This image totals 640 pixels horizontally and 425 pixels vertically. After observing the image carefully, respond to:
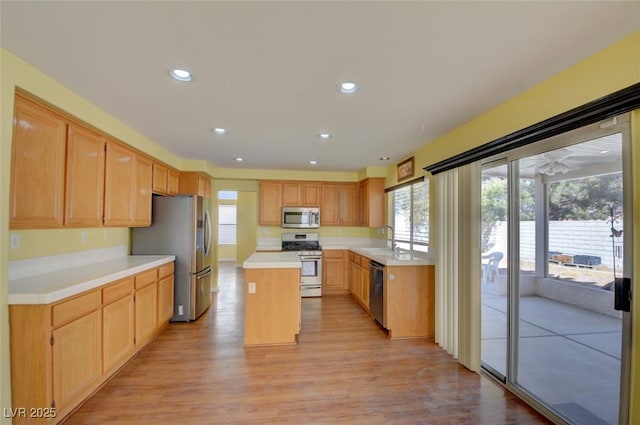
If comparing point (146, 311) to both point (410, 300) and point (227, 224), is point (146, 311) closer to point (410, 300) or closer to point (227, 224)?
point (410, 300)

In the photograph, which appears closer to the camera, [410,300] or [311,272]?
[410,300]

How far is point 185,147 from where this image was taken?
12.9ft

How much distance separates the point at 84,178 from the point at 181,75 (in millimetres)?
1385

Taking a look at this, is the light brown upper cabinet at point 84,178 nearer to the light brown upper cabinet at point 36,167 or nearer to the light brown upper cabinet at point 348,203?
the light brown upper cabinet at point 36,167

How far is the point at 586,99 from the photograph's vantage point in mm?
1717

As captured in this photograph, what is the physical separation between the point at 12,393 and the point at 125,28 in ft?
7.68

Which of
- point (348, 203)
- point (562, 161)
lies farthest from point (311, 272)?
point (562, 161)

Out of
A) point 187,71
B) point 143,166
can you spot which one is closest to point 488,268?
point 187,71

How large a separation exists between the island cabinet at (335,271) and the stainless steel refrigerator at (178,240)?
8.03 ft

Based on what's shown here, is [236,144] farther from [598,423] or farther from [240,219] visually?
[240,219]

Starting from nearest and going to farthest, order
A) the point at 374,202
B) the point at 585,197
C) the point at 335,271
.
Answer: the point at 585,197
the point at 374,202
the point at 335,271

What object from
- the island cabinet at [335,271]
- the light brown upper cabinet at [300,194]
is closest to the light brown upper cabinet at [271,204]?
the light brown upper cabinet at [300,194]

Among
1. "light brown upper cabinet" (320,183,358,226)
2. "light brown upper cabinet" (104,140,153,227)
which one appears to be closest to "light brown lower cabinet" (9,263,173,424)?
"light brown upper cabinet" (104,140,153,227)

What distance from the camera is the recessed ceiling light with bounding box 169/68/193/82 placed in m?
1.90
